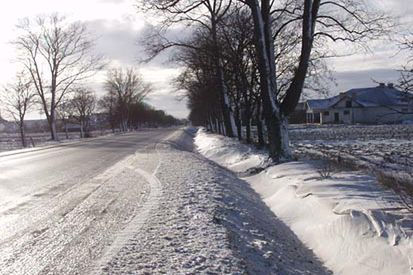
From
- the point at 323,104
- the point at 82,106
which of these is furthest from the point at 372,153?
the point at 323,104

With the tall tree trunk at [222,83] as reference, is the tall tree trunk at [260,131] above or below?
below

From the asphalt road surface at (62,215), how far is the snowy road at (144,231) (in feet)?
0.05

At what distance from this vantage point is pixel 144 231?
22.7 feet

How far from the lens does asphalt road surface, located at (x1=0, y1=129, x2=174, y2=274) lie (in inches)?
228

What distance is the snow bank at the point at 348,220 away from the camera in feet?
17.8

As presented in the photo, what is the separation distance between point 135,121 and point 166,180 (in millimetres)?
109766

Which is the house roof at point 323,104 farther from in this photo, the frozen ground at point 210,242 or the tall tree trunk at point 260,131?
the frozen ground at point 210,242

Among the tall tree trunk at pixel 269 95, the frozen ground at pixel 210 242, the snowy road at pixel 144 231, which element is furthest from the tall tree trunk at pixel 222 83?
the frozen ground at pixel 210 242

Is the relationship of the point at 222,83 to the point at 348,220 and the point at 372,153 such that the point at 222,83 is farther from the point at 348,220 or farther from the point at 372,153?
the point at 348,220

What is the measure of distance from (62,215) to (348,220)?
187 inches

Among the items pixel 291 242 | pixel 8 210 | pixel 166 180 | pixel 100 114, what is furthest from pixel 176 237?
pixel 100 114

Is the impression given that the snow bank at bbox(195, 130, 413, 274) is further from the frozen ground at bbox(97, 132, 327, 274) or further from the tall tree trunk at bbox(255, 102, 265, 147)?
the tall tree trunk at bbox(255, 102, 265, 147)

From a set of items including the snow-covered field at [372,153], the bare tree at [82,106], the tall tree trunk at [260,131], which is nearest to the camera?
the snow-covered field at [372,153]

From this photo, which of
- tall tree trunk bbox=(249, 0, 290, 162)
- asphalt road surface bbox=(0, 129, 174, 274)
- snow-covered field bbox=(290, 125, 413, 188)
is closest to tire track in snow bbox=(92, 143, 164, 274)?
asphalt road surface bbox=(0, 129, 174, 274)
